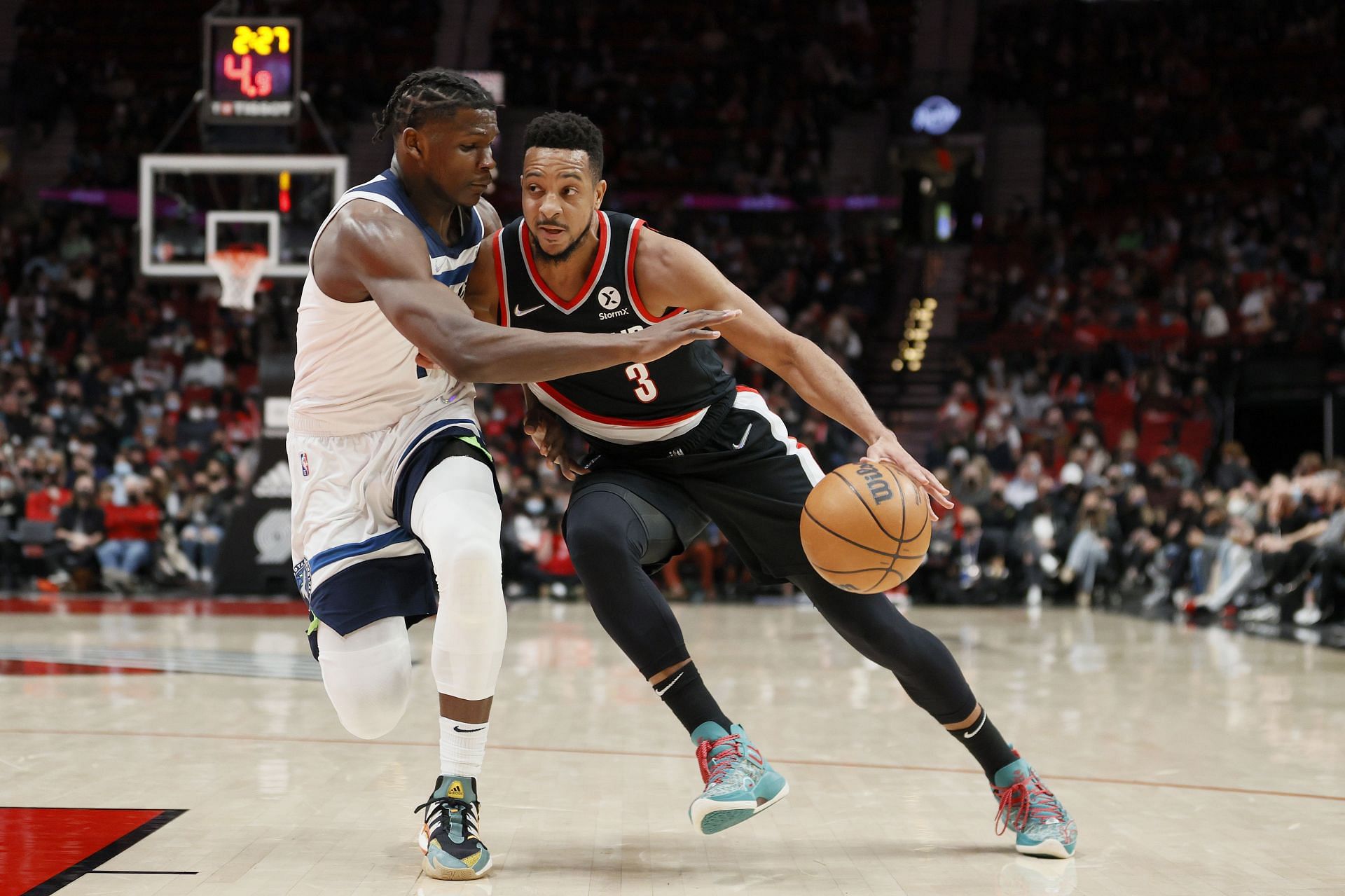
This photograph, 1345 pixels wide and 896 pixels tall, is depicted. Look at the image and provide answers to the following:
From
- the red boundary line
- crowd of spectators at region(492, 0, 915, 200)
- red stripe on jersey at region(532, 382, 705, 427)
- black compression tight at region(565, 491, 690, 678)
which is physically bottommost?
the red boundary line

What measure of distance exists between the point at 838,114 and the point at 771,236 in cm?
281

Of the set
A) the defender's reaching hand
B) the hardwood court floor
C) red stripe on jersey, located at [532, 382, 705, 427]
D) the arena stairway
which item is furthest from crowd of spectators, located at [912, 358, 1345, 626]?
the defender's reaching hand

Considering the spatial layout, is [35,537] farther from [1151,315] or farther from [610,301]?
[1151,315]

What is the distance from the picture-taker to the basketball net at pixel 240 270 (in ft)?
41.1

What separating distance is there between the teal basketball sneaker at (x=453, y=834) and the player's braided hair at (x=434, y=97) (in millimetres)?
1677

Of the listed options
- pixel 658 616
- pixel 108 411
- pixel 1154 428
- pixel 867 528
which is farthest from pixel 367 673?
pixel 1154 428

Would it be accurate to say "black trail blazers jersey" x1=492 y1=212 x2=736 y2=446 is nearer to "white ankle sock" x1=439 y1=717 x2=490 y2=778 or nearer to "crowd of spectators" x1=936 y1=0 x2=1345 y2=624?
"white ankle sock" x1=439 y1=717 x2=490 y2=778

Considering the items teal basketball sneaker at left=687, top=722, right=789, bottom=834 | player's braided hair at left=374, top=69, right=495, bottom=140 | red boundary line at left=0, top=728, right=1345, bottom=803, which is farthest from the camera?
red boundary line at left=0, top=728, right=1345, bottom=803

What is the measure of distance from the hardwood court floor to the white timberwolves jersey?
114 cm

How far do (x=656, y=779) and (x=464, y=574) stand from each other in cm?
164

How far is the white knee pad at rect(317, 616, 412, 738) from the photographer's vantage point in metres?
3.63

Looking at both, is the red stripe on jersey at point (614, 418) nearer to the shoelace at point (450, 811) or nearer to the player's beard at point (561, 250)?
the player's beard at point (561, 250)

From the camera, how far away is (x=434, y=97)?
12.0 feet

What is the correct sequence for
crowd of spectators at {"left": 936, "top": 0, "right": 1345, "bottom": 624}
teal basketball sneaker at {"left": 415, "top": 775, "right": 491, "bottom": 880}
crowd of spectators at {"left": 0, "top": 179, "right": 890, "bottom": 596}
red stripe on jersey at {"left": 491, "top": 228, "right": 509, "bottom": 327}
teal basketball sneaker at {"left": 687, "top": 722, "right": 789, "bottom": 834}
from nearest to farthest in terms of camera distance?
teal basketball sneaker at {"left": 415, "top": 775, "right": 491, "bottom": 880} → teal basketball sneaker at {"left": 687, "top": 722, "right": 789, "bottom": 834} → red stripe on jersey at {"left": 491, "top": 228, "right": 509, "bottom": 327} → crowd of spectators at {"left": 936, "top": 0, "right": 1345, "bottom": 624} → crowd of spectators at {"left": 0, "top": 179, "right": 890, "bottom": 596}
